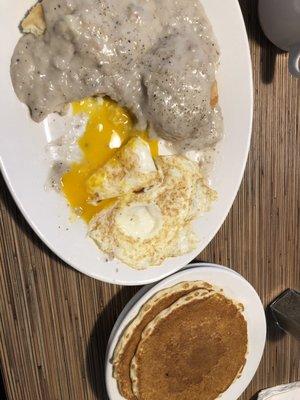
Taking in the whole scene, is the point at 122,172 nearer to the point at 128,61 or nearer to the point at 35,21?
the point at 128,61

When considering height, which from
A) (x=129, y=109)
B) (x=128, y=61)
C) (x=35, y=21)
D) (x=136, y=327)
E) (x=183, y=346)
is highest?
(x=35, y=21)

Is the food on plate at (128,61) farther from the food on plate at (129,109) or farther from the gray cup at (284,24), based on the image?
the gray cup at (284,24)

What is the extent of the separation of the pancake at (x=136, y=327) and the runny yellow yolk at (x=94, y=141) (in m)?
0.35

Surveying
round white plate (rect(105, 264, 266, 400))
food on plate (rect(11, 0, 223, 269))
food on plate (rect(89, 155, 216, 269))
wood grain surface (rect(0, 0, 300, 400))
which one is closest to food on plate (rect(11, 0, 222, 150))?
food on plate (rect(11, 0, 223, 269))

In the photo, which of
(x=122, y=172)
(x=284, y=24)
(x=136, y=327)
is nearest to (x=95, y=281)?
(x=136, y=327)

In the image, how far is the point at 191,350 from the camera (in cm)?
154

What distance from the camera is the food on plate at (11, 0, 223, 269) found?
105 cm

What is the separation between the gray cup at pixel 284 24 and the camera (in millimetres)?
1176

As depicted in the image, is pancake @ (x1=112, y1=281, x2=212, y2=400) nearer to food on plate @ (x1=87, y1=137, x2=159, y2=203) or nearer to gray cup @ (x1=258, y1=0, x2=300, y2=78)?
food on plate @ (x1=87, y1=137, x2=159, y2=203)

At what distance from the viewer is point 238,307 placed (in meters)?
1.57

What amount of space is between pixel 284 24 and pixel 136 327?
94 cm

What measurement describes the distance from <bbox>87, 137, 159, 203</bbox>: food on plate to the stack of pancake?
1.20ft

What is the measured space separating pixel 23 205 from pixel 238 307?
830 mm

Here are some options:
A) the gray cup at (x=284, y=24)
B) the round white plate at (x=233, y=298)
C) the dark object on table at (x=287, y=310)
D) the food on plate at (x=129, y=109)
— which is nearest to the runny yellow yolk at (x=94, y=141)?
the food on plate at (x=129, y=109)
